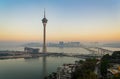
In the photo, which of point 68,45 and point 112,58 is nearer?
point 112,58

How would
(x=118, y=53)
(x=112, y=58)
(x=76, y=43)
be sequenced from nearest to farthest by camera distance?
1. (x=112, y=58)
2. (x=118, y=53)
3. (x=76, y=43)

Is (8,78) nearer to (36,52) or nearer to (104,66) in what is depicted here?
(104,66)

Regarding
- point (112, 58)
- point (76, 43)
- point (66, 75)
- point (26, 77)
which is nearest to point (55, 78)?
point (66, 75)

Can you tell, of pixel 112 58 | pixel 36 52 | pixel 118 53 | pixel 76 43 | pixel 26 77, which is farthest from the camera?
pixel 76 43

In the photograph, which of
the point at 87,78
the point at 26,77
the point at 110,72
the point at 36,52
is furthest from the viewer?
the point at 36,52

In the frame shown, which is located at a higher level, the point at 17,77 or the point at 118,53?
the point at 118,53

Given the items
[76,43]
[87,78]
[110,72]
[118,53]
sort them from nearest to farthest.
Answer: [87,78]
[110,72]
[118,53]
[76,43]

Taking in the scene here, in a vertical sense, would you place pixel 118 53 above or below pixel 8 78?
above

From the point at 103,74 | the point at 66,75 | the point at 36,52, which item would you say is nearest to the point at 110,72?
the point at 103,74

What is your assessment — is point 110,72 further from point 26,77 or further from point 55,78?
point 26,77
